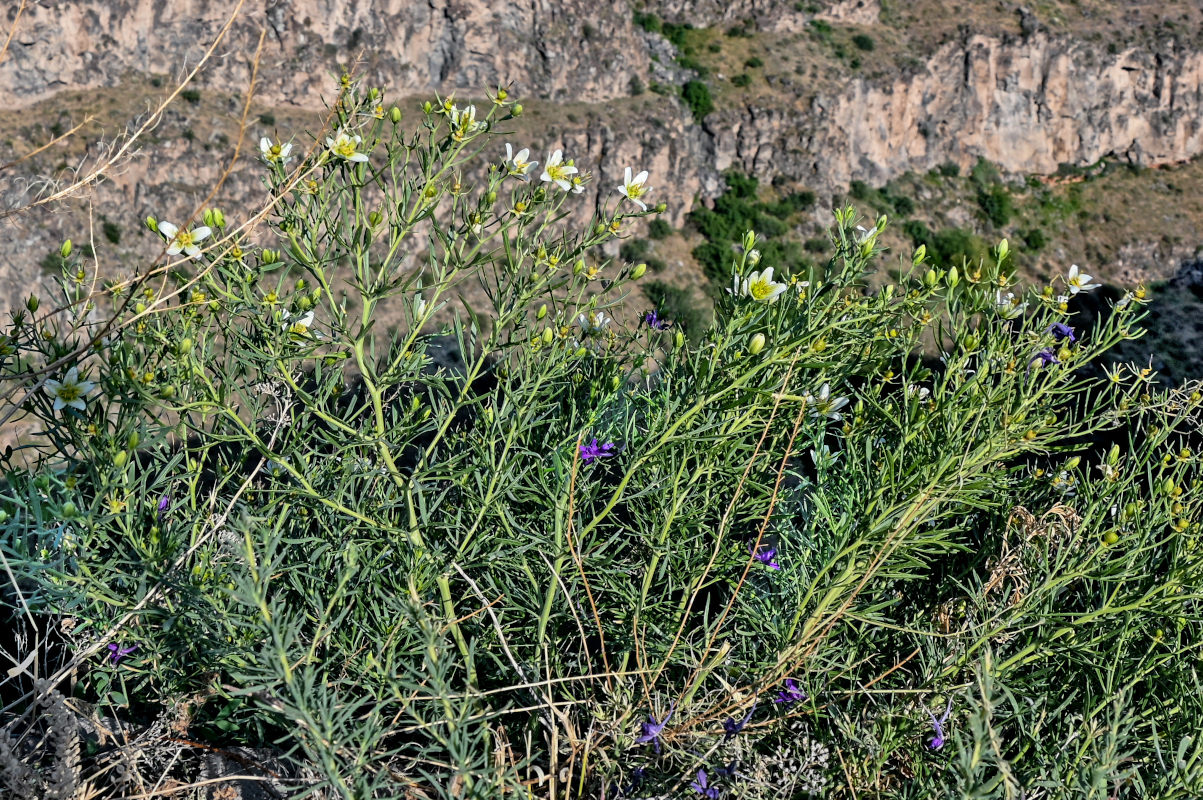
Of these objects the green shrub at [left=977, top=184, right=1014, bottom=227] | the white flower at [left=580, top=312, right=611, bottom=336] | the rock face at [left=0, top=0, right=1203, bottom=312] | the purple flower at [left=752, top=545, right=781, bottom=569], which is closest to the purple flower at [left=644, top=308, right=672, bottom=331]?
the white flower at [left=580, top=312, right=611, bottom=336]

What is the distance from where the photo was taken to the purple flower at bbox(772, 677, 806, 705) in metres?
1.41

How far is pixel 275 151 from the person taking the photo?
5.27ft

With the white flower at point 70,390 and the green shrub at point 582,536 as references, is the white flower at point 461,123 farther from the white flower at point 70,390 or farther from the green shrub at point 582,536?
the white flower at point 70,390

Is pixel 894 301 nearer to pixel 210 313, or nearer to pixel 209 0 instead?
pixel 210 313

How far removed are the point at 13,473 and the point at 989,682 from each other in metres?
1.49

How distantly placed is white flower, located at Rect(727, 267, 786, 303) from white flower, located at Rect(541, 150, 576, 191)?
35 cm

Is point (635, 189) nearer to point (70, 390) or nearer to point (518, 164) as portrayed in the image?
point (518, 164)

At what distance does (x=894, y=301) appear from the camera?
1.68 meters

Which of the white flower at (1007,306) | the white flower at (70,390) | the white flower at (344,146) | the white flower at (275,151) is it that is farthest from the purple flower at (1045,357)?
the white flower at (70,390)

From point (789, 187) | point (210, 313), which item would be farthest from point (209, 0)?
point (210, 313)

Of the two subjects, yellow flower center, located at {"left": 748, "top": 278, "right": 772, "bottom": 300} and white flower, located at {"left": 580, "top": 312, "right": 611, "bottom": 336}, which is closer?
yellow flower center, located at {"left": 748, "top": 278, "right": 772, "bottom": 300}

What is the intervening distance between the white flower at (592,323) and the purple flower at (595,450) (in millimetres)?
278

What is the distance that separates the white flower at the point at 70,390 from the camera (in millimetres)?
1374

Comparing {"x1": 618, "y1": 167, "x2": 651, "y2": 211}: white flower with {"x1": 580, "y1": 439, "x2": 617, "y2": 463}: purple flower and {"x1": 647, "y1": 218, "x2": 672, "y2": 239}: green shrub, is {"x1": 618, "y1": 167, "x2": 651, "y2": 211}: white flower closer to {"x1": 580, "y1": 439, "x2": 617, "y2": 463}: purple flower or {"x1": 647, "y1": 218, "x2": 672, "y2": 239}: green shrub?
{"x1": 580, "y1": 439, "x2": 617, "y2": 463}: purple flower
